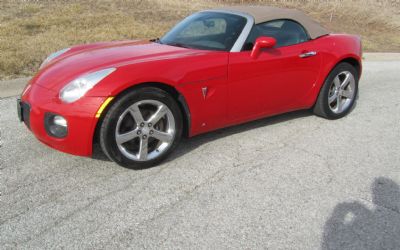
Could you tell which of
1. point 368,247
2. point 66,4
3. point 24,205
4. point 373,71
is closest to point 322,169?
point 368,247

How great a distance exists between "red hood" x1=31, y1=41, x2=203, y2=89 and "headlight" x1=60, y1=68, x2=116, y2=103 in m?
0.08

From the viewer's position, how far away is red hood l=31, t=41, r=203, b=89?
10.9ft

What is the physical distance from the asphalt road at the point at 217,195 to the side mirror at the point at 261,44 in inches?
37.5

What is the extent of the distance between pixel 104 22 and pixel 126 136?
886cm

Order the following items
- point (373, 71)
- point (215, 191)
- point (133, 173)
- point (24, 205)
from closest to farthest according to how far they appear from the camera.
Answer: point (24, 205) → point (215, 191) → point (133, 173) → point (373, 71)

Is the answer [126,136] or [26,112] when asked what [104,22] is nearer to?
[26,112]

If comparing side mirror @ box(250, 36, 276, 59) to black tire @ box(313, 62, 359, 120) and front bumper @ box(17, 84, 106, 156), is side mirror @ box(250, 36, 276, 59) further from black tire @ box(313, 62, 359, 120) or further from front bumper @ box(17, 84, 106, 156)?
front bumper @ box(17, 84, 106, 156)

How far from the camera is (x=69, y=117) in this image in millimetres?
3064

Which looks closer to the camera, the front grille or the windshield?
the front grille

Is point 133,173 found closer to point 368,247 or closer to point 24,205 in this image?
point 24,205

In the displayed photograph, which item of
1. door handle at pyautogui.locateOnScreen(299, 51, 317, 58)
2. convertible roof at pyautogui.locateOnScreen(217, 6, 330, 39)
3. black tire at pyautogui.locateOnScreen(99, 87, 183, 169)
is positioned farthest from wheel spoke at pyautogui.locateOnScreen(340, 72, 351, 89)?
black tire at pyautogui.locateOnScreen(99, 87, 183, 169)

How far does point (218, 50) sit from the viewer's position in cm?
380

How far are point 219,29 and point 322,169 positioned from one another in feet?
6.12

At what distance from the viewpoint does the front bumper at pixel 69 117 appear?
3061 millimetres
